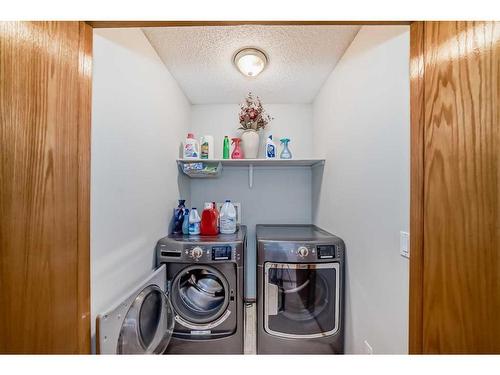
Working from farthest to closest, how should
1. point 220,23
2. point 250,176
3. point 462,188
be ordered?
point 250,176 < point 220,23 < point 462,188

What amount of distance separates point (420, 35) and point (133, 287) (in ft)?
6.01

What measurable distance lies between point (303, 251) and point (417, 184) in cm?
102

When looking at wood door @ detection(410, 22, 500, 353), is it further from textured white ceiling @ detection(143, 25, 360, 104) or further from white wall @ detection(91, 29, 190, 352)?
white wall @ detection(91, 29, 190, 352)

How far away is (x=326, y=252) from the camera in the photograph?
1593 mm

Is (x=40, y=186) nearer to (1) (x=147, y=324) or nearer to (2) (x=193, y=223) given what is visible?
(1) (x=147, y=324)

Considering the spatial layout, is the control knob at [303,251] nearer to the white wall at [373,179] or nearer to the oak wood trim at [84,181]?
the white wall at [373,179]

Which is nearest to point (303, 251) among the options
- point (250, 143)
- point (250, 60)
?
point (250, 143)

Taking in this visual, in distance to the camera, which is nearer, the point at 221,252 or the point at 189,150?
the point at 221,252

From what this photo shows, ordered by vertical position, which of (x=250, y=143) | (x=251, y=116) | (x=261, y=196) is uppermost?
(x=251, y=116)

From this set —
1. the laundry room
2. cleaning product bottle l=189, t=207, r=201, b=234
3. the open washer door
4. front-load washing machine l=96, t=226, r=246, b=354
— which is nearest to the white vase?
the laundry room

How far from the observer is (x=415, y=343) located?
2.40 feet

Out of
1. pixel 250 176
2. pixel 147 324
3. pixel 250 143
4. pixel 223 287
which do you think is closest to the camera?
pixel 147 324

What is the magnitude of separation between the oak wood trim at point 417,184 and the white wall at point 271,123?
1.77 m
